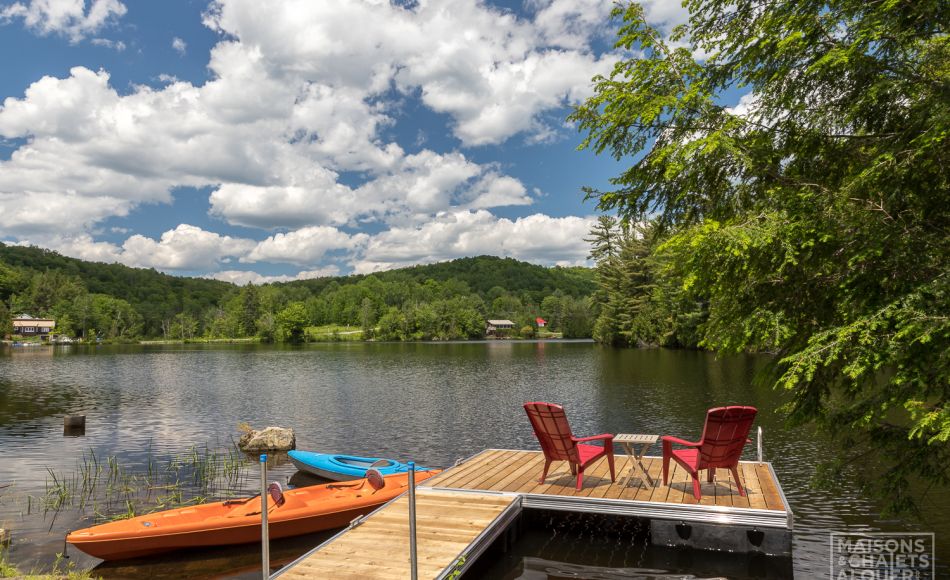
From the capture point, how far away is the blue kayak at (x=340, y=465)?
11062 millimetres

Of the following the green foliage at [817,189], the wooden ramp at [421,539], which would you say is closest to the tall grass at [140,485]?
the wooden ramp at [421,539]

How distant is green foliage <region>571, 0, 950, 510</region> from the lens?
14.6 ft

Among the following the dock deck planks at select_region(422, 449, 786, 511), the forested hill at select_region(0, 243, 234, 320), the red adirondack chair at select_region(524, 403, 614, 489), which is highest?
the forested hill at select_region(0, 243, 234, 320)

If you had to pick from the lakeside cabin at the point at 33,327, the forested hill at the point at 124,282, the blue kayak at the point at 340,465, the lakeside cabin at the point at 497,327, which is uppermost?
the forested hill at the point at 124,282

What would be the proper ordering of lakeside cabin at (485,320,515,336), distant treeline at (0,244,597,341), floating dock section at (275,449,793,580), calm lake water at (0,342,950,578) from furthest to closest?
lakeside cabin at (485,320,515,336), distant treeline at (0,244,597,341), calm lake water at (0,342,950,578), floating dock section at (275,449,793,580)

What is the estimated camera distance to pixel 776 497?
721 cm

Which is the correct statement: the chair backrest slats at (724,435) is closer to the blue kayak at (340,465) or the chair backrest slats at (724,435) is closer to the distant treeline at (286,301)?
the blue kayak at (340,465)

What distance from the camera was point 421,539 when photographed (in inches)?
242

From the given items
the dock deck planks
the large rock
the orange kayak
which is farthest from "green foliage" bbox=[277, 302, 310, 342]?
the dock deck planks

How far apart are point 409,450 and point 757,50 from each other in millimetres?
12345

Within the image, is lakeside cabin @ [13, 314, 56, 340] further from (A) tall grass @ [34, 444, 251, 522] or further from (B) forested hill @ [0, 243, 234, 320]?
(A) tall grass @ [34, 444, 251, 522]

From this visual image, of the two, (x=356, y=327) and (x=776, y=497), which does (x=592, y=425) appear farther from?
(x=356, y=327)

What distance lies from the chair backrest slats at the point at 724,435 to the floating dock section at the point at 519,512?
51 centimetres

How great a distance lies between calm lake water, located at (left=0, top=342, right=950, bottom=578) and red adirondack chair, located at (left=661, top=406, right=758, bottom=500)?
72 centimetres
